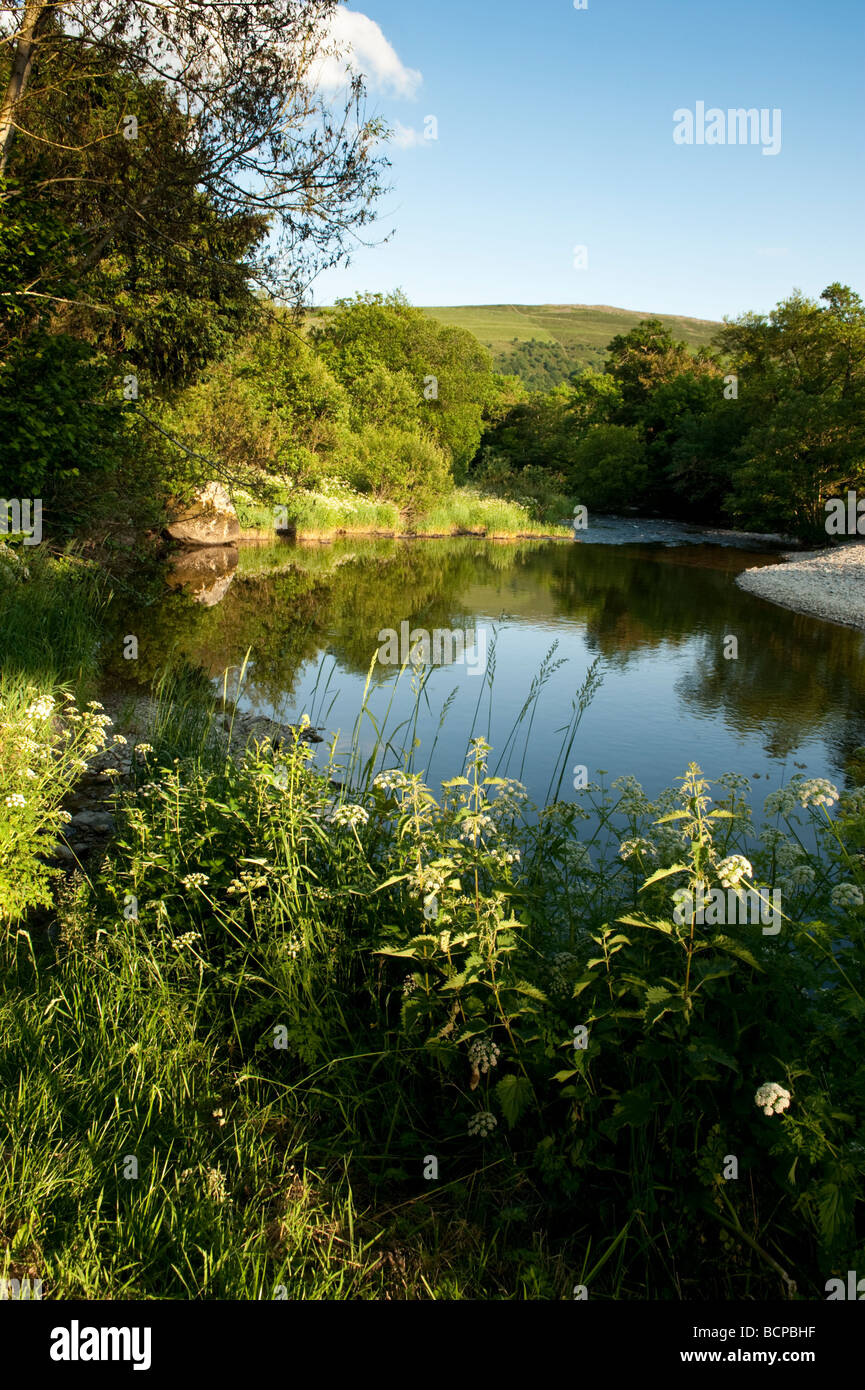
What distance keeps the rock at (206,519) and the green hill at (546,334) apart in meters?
104

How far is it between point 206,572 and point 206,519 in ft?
11.0

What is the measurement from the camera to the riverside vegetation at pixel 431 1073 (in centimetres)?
227

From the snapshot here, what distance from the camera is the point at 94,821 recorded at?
5.68 meters

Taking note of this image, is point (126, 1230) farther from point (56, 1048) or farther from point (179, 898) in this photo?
point (179, 898)

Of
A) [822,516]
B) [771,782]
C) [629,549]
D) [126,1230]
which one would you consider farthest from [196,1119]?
[822,516]

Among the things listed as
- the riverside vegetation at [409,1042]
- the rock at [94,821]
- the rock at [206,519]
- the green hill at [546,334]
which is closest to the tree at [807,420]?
the rock at [206,519]

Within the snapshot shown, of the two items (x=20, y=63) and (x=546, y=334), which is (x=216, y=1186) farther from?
(x=546, y=334)

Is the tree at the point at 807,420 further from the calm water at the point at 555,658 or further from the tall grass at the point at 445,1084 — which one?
the tall grass at the point at 445,1084

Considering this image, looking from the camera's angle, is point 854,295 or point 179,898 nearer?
point 179,898

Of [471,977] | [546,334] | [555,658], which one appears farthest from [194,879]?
[546,334]

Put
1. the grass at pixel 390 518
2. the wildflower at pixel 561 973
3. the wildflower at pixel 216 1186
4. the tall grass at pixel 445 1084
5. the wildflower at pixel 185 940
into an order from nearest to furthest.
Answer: the tall grass at pixel 445 1084 < the wildflower at pixel 216 1186 < the wildflower at pixel 561 973 < the wildflower at pixel 185 940 < the grass at pixel 390 518

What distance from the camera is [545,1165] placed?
2490mm

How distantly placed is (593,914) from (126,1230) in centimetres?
177
